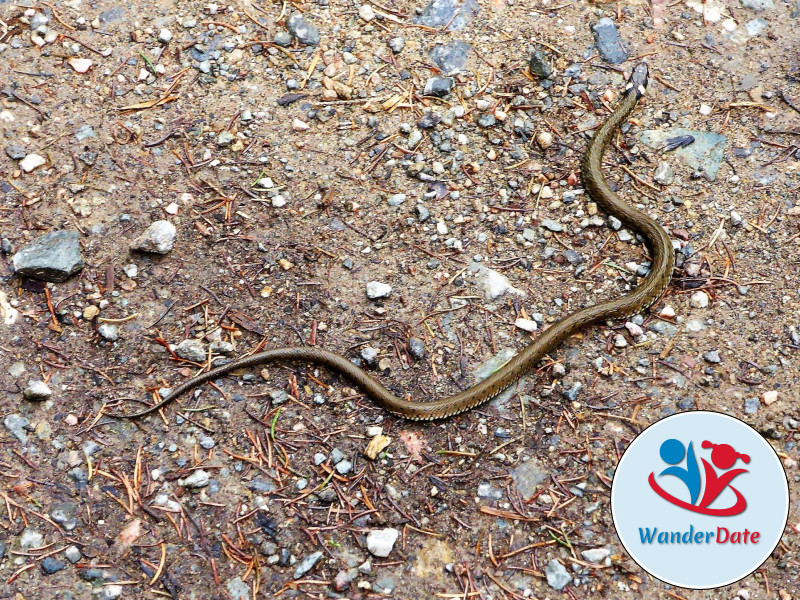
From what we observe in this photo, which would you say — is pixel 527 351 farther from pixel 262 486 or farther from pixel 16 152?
pixel 16 152

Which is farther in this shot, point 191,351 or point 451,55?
point 451,55

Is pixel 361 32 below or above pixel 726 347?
above

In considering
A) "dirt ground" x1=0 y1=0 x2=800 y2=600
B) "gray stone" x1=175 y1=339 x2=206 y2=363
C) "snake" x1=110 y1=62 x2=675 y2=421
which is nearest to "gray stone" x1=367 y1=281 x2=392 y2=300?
"dirt ground" x1=0 y1=0 x2=800 y2=600

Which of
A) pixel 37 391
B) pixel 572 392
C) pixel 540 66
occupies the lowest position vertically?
→ pixel 37 391

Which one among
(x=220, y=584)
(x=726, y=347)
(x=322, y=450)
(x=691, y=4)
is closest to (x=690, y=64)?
(x=691, y=4)

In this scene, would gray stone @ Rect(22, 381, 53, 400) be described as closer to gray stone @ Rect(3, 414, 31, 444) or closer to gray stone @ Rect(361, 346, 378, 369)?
gray stone @ Rect(3, 414, 31, 444)

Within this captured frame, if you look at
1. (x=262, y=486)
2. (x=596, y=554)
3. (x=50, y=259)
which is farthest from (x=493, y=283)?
(x=50, y=259)

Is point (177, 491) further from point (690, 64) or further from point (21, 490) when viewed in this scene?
point (690, 64)
